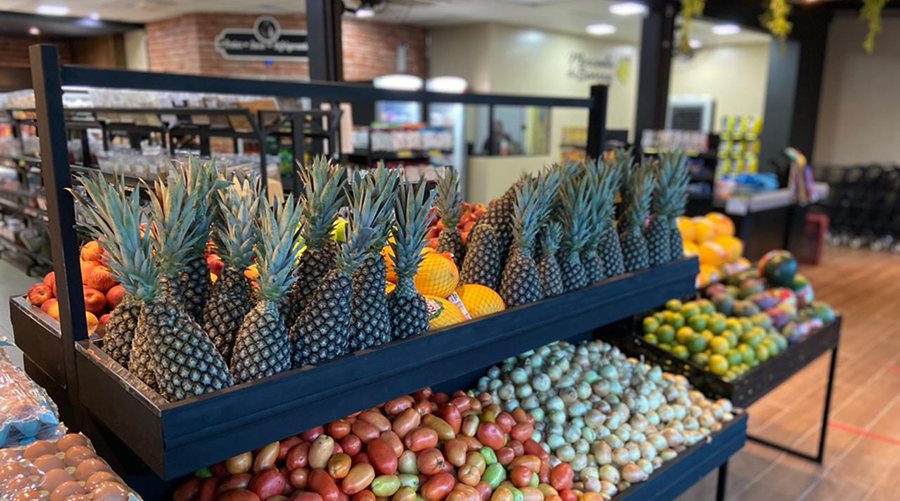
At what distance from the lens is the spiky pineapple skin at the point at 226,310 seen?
129 cm

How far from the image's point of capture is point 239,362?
4.01 feet

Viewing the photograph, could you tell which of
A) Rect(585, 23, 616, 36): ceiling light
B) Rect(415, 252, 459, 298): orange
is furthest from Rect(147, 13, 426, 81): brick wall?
Rect(415, 252, 459, 298): orange

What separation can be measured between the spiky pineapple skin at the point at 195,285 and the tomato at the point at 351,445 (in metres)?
0.53

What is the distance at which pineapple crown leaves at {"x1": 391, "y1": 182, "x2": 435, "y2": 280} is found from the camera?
1.44m

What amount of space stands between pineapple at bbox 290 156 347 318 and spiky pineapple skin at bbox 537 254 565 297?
682 mm

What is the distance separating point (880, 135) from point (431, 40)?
794cm

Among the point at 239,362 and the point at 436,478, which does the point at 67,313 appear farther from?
the point at 436,478

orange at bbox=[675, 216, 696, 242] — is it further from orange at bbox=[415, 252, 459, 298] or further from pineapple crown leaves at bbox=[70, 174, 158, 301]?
pineapple crown leaves at bbox=[70, 174, 158, 301]

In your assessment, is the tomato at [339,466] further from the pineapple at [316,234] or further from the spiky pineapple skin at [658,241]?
the spiky pineapple skin at [658,241]

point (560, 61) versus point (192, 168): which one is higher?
point (560, 61)

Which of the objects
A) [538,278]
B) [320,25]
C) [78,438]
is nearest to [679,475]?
[538,278]

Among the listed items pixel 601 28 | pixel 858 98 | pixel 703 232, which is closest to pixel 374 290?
pixel 703 232

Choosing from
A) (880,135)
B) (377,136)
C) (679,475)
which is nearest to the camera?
(679,475)

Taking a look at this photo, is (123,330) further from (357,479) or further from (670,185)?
(670,185)
